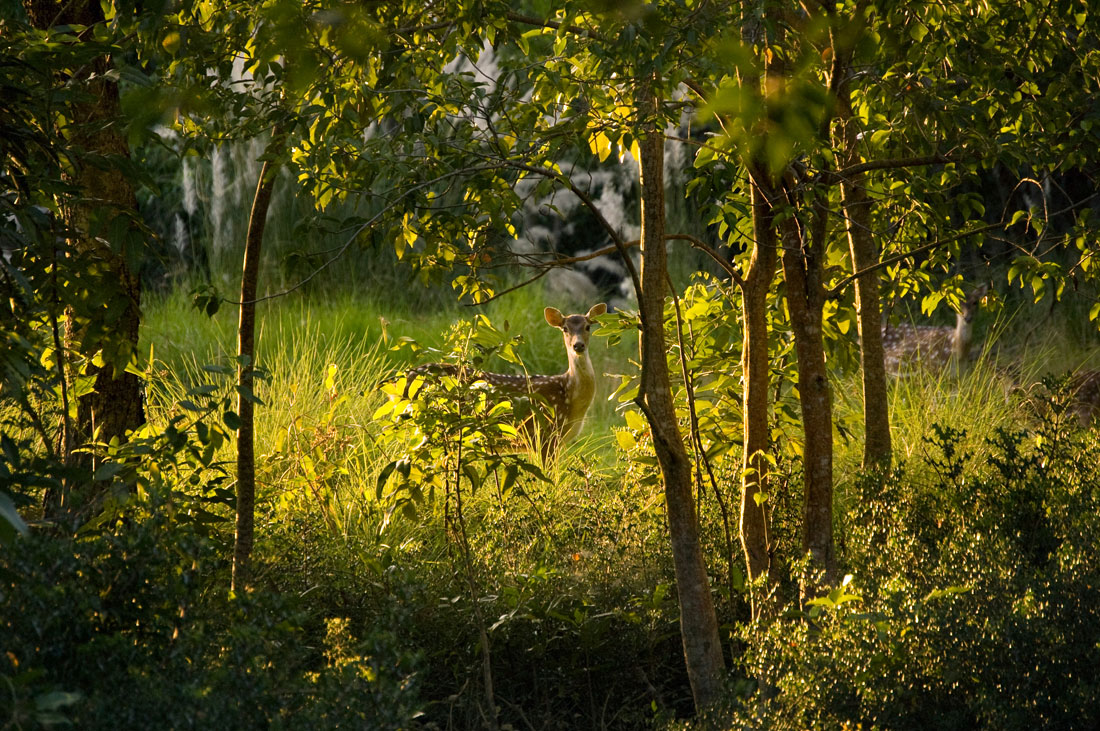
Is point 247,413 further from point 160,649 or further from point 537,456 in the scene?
point 537,456

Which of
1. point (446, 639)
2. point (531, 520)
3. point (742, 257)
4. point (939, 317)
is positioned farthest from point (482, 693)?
point (939, 317)

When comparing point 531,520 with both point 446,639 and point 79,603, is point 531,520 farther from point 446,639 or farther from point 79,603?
point 79,603

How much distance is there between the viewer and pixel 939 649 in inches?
98.9

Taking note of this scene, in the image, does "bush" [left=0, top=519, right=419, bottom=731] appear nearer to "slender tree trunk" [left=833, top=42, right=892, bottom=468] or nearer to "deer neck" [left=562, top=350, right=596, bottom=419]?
"slender tree trunk" [left=833, top=42, right=892, bottom=468]

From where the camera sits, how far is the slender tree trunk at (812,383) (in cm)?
339

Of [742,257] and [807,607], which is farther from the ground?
[742,257]

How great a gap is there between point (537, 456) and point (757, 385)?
2090 millimetres

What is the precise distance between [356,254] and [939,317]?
6.82 metres

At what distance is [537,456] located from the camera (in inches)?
213

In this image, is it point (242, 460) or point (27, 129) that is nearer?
point (27, 129)

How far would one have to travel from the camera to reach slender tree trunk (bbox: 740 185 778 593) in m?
3.44

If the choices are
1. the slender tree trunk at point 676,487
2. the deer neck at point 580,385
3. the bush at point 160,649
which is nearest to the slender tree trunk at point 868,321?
the slender tree trunk at point 676,487

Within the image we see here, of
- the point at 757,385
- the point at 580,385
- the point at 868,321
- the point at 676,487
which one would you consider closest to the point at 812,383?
the point at 757,385

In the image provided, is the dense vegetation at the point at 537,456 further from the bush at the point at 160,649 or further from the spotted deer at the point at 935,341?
the spotted deer at the point at 935,341
